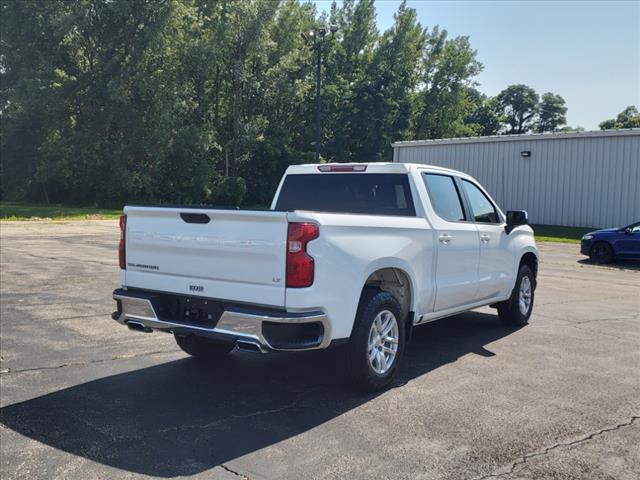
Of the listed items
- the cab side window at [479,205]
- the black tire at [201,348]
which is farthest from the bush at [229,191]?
the black tire at [201,348]

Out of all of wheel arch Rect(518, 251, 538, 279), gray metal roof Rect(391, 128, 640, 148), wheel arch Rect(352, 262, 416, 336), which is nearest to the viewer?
wheel arch Rect(352, 262, 416, 336)

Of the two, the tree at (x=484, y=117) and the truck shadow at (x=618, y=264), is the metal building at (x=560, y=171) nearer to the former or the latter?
the truck shadow at (x=618, y=264)

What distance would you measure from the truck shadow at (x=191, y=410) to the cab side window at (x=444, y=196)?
1.49 m

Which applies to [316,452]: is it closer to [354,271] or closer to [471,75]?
[354,271]

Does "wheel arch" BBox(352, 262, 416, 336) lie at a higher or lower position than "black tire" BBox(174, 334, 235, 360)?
higher

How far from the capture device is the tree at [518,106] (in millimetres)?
105375

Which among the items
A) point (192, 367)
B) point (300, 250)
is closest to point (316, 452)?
point (300, 250)

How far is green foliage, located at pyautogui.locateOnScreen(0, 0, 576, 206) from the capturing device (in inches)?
1479

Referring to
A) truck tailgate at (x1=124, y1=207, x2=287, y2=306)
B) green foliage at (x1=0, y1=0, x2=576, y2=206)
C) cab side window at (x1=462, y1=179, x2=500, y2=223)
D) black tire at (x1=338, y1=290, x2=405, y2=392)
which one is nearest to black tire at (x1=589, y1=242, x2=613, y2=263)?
cab side window at (x1=462, y1=179, x2=500, y2=223)

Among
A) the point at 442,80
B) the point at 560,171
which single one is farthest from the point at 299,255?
the point at 442,80

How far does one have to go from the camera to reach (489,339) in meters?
7.26

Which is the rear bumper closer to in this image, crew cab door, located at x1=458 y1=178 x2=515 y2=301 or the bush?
crew cab door, located at x1=458 y1=178 x2=515 y2=301

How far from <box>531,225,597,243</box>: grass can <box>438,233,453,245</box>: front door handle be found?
64.2ft

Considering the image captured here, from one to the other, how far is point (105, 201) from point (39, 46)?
11.1 meters
